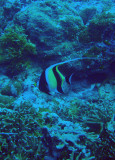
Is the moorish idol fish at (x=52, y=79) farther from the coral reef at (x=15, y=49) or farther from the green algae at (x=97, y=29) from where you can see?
the green algae at (x=97, y=29)

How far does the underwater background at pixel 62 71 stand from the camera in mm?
3010

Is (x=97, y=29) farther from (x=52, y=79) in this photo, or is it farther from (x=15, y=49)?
(x=52, y=79)

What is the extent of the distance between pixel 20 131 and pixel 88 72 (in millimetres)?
2636

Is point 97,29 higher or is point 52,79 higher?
point 97,29

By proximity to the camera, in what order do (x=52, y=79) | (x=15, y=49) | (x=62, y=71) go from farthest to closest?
(x=15, y=49)
(x=62, y=71)
(x=52, y=79)

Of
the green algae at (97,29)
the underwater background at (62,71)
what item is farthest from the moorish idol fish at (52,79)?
the green algae at (97,29)

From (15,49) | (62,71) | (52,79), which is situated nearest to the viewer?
(52,79)

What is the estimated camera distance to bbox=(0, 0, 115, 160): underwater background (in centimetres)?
301

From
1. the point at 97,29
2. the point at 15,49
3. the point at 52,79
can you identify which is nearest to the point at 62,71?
the point at 15,49

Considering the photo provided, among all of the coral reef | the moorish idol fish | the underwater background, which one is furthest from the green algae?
the moorish idol fish

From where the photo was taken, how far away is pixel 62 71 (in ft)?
14.3

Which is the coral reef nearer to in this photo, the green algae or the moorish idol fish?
the green algae

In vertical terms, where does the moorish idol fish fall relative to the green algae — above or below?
below

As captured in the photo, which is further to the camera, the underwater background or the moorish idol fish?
the underwater background
